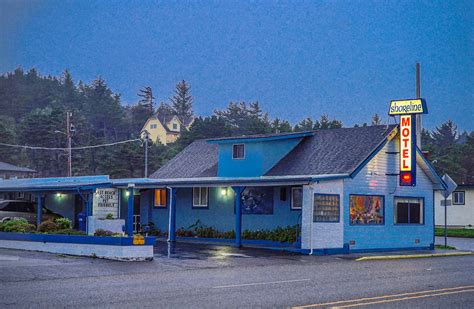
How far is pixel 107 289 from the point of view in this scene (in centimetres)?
1638

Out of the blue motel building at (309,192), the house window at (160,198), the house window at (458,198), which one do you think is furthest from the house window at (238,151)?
the house window at (458,198)

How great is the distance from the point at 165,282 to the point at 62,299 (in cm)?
399

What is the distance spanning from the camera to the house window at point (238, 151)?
37.4 metres

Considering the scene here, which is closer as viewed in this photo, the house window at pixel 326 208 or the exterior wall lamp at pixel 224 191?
the house window at pixel 326 208

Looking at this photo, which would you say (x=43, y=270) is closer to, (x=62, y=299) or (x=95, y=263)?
(x=95, y=263)

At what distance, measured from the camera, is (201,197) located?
37750mm

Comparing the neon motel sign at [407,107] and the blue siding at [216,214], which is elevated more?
the neon motel sign at [407,107]

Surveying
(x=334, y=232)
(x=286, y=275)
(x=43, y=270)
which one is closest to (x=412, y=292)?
(x=286, y=275)

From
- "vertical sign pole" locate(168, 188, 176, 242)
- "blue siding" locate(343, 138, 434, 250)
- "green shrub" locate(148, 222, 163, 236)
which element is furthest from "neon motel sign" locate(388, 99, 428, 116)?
"green shrub" locate(148, 222, 163, 236)

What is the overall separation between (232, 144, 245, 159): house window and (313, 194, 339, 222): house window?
23.7 feet

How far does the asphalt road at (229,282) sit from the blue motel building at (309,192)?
3.68 m

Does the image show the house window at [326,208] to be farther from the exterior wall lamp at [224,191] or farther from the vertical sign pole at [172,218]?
the vertical sign pole at [172,218]

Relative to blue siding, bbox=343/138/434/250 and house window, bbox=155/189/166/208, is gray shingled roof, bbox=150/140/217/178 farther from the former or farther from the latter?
blue siding, bbox=343/138/434/250

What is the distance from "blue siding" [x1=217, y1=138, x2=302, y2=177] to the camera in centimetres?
3638
